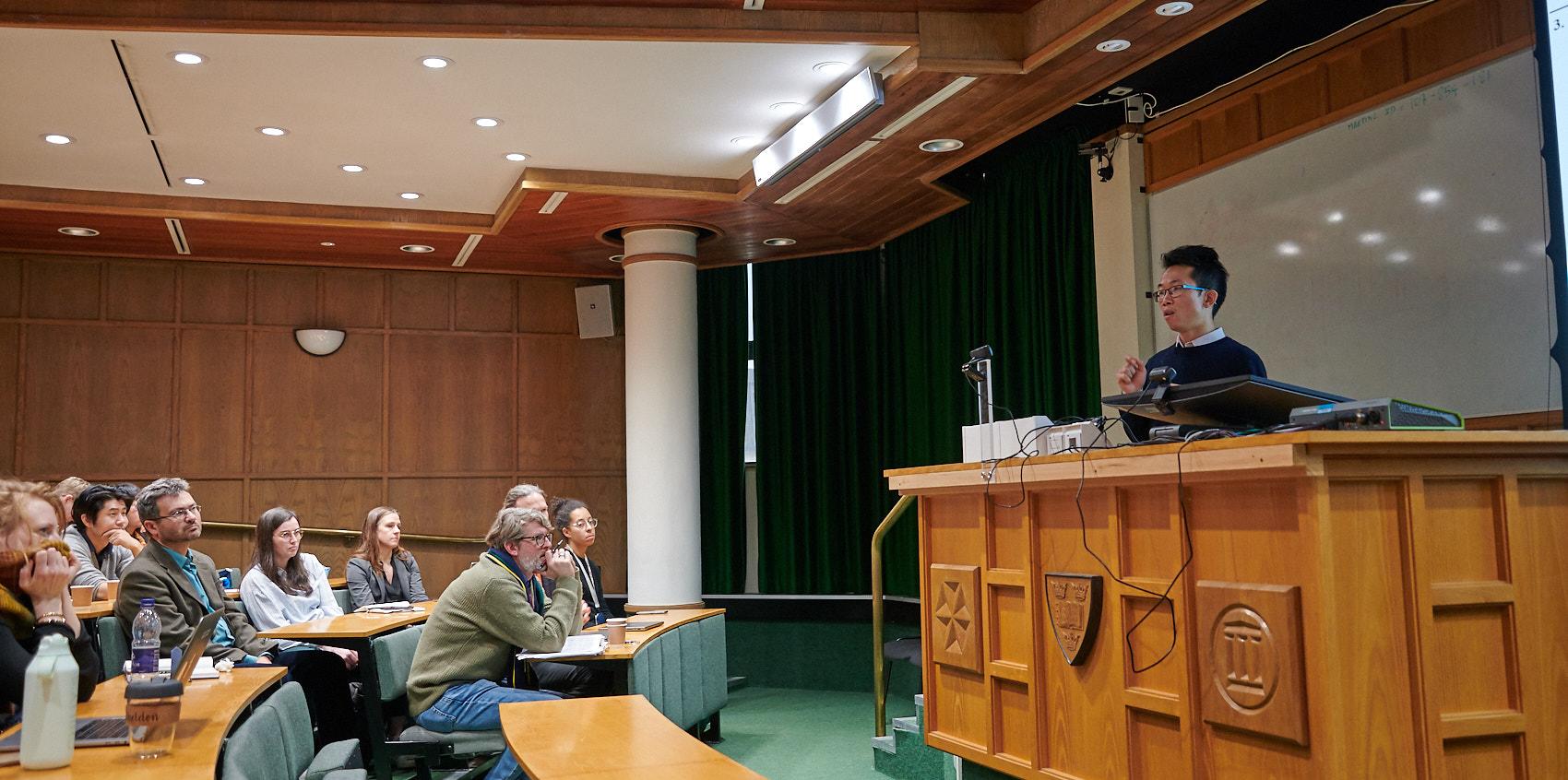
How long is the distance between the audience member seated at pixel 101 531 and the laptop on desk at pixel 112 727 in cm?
315

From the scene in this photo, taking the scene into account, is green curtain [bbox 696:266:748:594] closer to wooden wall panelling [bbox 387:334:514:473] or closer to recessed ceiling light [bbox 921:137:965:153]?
wooden wall panelling [bbox 387:334:514:473]

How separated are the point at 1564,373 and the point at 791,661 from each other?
5.59m

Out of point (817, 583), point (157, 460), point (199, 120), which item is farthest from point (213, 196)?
point (817, 583)

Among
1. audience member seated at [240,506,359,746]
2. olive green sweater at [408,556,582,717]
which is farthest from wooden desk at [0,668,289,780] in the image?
audience member seated at [240,506,359,746]

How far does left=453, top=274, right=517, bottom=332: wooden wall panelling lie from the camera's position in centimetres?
924

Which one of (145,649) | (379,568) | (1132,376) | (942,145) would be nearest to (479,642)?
(145,649)

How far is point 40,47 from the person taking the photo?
476 centimetres

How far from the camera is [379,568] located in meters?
6.73

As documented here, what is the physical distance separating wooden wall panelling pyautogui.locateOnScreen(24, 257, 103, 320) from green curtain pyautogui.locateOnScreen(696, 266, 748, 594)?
4.32 m

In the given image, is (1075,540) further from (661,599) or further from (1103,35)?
(661,599)

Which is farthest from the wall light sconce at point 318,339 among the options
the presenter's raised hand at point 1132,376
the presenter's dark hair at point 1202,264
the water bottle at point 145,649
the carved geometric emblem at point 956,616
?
the presenter's raised hand at point 1132,376

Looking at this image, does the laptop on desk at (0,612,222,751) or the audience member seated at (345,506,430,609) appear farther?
the audience member seated at (345,506,430,609)

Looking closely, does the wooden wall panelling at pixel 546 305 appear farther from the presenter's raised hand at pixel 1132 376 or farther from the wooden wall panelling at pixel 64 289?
the presenter's raised hand at pixel 1132 376

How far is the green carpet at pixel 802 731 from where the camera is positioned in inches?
223
